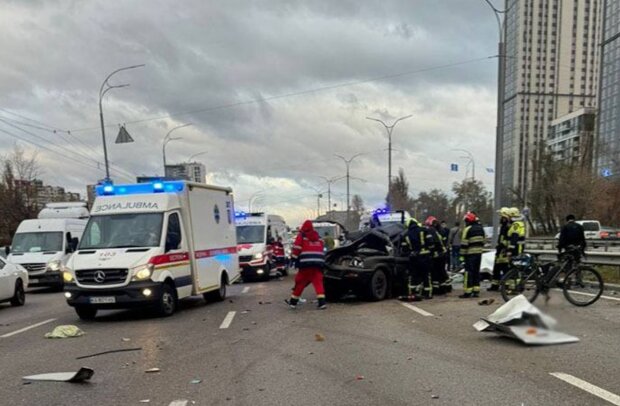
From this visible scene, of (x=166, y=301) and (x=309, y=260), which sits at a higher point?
(x=309, y=260)

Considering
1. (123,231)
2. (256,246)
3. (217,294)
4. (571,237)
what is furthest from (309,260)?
(256,246)

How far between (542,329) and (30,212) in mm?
48028

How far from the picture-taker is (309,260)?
11.0 meters

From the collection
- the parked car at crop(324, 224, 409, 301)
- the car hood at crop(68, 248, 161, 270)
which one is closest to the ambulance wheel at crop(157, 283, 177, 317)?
the car hood at crop(68, 248, 161, 270)

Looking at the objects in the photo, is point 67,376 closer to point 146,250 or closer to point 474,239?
point 146,250

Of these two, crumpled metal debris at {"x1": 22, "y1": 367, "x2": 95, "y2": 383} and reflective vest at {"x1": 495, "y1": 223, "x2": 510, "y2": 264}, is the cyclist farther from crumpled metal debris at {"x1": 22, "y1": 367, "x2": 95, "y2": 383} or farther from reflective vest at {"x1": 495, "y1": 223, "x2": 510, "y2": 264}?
crumpled metal debris at {"x1": 22, "y1": 367, "x2": 95, "y2": 383}

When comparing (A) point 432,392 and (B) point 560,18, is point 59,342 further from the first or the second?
(B) point 560,18

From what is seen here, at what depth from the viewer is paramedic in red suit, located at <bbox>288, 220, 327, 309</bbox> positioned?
Answer: 1100 centimetres

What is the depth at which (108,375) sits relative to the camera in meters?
6.10

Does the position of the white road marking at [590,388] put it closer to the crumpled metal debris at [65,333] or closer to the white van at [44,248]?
the crumpled metal debris at [65,333]

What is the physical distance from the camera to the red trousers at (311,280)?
434 inches

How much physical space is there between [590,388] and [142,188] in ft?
29.9

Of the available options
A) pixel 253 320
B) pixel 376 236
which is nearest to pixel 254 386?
pixel 253 320

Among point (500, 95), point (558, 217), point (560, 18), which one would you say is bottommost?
point (558, 217)
